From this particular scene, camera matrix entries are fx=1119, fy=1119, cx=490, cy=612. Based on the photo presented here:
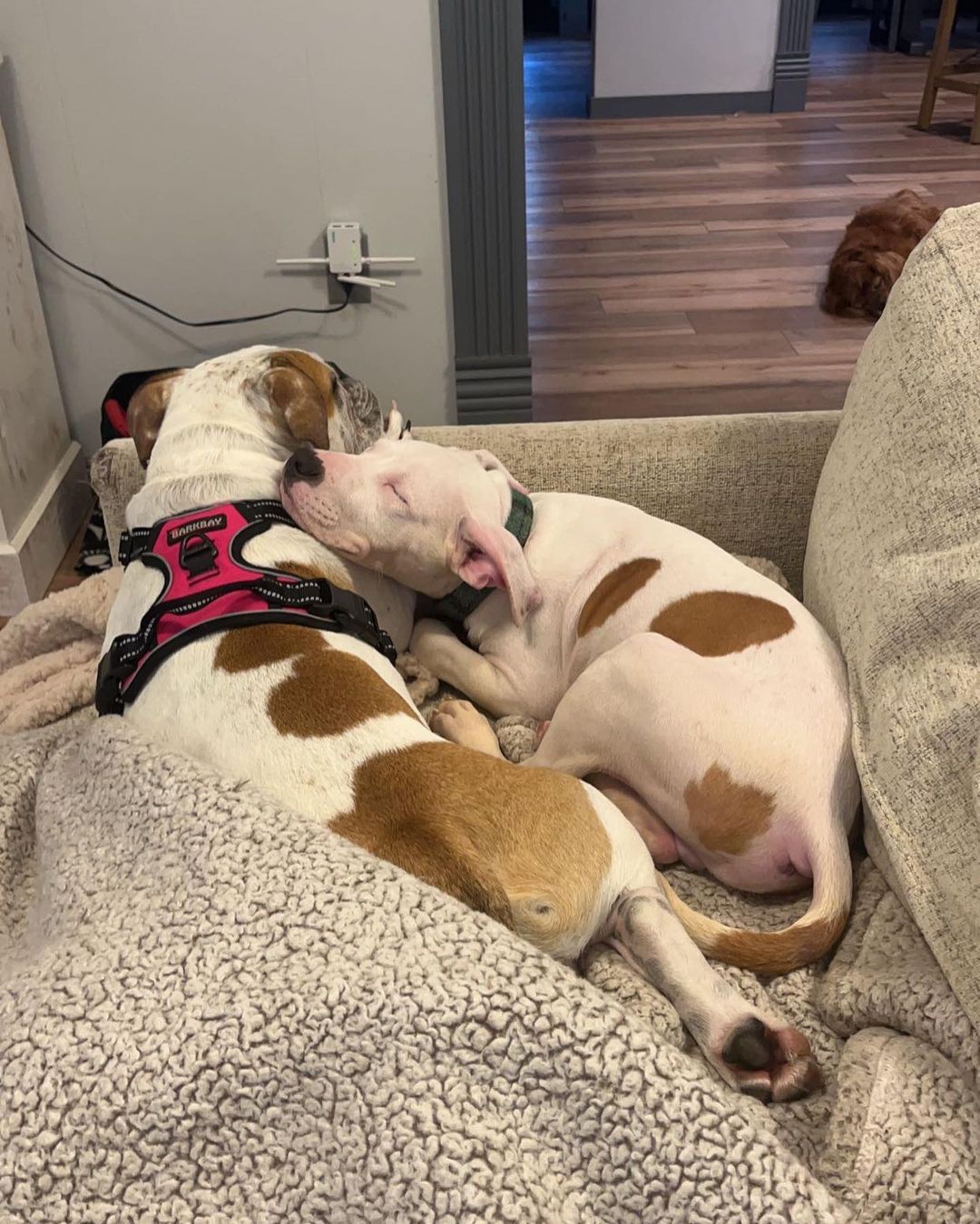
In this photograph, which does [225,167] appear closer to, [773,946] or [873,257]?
[773,946]

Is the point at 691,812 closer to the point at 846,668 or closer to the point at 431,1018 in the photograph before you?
the point at 846,668

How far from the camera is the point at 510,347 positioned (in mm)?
2482

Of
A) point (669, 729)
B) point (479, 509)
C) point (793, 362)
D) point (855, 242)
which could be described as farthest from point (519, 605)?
point (855, 242)

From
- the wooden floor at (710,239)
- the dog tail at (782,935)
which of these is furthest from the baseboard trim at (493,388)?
the dog tail at (782,935)

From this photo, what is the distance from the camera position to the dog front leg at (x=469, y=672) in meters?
1.50

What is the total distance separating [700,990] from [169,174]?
196cm

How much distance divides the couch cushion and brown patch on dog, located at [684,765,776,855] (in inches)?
4.3

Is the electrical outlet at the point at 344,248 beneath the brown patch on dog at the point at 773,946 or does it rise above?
above

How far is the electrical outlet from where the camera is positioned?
7.62ft

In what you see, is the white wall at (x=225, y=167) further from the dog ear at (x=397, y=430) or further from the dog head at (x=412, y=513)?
the dog head at (x=412, y=513)

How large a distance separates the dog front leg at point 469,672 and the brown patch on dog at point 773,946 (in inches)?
19.4

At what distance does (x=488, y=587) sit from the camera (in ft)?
4.90

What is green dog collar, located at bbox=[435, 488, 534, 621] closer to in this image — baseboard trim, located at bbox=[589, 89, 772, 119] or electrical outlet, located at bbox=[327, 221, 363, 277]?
electrical outlet, located at bbox=[327, 221, 363, 277]

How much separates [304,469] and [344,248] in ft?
3.65
